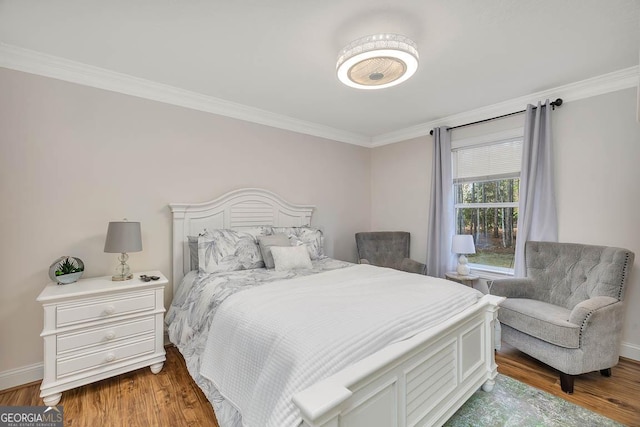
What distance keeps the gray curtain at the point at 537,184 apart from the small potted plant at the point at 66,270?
3994 millimetres

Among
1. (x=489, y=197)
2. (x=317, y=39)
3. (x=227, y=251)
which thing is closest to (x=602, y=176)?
(x=489, y=197)

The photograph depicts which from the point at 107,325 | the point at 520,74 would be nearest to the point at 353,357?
the point at 107,325

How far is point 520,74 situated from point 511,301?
200 cm

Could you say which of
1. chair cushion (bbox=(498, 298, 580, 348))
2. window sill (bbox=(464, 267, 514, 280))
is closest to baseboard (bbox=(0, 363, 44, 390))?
chair cushion (bbox=(498, 298, 580, 348))

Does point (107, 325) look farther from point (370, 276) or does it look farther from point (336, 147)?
point (336, 147)

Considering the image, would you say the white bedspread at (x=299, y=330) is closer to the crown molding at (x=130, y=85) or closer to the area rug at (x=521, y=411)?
the area rug at (x=521, y=411)

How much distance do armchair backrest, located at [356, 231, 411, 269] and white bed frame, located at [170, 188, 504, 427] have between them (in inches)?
74.1

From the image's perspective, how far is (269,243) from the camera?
2.73 m

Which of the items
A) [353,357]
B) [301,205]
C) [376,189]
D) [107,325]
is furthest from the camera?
[376,189]

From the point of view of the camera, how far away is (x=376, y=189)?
4520 mm

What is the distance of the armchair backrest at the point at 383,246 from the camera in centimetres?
389

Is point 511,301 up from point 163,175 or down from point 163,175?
down

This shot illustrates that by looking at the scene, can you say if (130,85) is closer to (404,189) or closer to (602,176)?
(404,189)

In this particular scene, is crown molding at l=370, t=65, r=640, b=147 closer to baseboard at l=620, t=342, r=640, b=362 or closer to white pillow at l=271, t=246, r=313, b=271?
baseboard at l=620, t=342, r=640, b=362
